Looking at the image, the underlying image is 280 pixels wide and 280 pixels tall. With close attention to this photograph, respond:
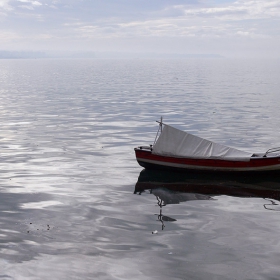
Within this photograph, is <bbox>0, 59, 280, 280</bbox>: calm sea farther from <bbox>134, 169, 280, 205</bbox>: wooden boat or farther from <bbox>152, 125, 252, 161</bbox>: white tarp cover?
<bbox>152, 125, 252, 161</bbox>: white tarp cover

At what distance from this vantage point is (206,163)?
113 feet

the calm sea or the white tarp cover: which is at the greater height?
the white tarp cover

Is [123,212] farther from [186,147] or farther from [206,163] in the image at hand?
[186,147]

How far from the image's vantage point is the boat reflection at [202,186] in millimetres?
30031

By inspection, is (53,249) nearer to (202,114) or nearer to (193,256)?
(193,256)

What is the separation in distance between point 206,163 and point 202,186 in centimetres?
244

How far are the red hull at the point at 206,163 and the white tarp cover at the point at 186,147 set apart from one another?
1.58ft

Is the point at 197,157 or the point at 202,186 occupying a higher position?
the point at 197,157

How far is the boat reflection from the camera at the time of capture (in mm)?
Answer: 30031

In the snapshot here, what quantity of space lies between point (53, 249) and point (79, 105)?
6185 cm

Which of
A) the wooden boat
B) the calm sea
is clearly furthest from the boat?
the calm sea

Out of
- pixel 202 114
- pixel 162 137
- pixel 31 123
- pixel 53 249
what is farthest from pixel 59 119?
pixel 53 249

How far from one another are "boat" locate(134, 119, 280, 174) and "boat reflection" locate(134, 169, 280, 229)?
0.59 m

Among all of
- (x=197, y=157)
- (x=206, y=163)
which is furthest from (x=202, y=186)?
(x=197, y=157)
